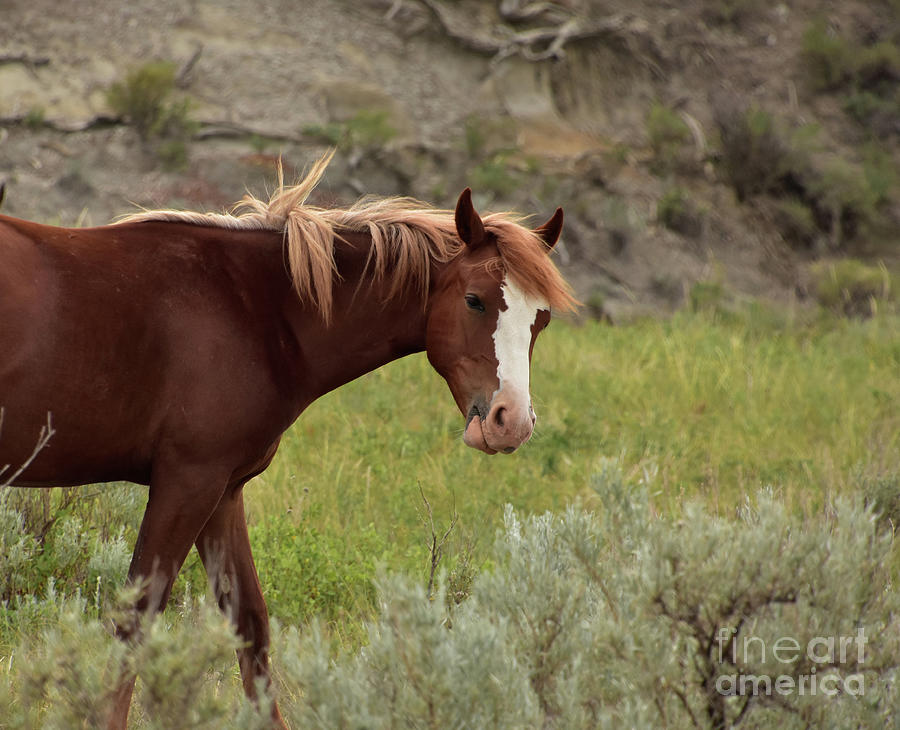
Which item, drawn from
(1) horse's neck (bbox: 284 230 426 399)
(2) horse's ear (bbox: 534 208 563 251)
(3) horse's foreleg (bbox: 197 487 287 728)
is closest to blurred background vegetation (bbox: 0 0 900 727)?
(3) horse's foreleg (bbox: 197 487 287 728)

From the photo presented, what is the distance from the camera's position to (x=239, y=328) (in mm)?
3123

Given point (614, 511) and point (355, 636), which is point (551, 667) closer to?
point (614, 511)

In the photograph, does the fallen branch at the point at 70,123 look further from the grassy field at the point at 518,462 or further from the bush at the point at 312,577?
the bush at the point at 312,577

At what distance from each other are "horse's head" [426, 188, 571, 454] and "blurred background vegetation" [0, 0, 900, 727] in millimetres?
360

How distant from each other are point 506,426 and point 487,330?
1.08ft

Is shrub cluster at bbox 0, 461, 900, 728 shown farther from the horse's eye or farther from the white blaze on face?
the horse's eye

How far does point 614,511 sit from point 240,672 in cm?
170

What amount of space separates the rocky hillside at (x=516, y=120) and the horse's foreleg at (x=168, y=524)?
8328 millimetres

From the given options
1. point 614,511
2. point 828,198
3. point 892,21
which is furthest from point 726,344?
point 892,21

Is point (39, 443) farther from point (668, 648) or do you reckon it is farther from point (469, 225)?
point (668, 648)

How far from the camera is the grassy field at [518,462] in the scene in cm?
401

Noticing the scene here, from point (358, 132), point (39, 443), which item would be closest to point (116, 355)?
point (39, 443)

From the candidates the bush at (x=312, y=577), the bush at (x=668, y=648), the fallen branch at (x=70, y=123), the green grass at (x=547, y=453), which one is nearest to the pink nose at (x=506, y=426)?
the green grass at (x=547, y=453)

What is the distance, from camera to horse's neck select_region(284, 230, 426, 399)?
3334mm
